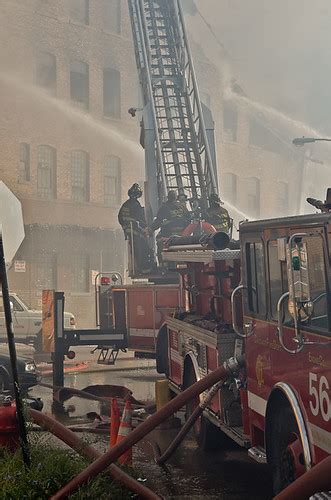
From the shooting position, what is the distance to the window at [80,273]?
105 feet

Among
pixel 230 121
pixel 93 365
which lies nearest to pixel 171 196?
pixel 93 365

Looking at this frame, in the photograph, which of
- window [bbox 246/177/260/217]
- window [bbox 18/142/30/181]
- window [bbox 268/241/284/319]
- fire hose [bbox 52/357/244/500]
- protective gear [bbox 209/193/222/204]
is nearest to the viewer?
fire hose [bbox 52/357/244/500]

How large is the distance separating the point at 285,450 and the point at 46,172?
2649cm

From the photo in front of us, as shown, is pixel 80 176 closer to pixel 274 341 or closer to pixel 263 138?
pixel 263 138

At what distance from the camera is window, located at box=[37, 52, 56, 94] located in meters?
31.5

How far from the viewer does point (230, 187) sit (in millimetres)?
38031

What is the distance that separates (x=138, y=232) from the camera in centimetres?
1529

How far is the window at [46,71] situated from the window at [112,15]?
3011 millimetres

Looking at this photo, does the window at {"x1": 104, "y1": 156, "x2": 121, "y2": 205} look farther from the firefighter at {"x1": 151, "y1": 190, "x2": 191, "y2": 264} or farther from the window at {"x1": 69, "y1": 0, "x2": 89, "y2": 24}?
the firefighter at {"x1": 151, "y1": 190, "x2": 191, "y2": 264}

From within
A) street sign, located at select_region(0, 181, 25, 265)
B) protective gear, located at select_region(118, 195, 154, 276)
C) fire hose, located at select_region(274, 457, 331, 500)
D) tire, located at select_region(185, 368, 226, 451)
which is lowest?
tire, located at select_region(185, 368, 226, 451)

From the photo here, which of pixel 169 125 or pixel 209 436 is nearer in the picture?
pixel 209 436

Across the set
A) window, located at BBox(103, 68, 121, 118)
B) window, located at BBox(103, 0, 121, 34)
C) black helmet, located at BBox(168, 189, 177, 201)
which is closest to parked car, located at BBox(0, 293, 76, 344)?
black helmet, located at BBox(168, 189, 177, 201)

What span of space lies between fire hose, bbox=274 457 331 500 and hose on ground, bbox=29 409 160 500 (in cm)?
125

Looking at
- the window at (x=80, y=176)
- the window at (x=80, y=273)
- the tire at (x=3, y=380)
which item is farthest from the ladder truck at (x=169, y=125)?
the window at (x=80, y=273)
